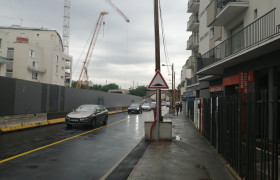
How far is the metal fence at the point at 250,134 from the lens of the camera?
4180 millimetres

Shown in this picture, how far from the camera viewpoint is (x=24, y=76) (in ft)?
214

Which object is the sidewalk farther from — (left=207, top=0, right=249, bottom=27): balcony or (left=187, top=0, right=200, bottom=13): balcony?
(left=187, top=0, right=200, bottom=13): balcony

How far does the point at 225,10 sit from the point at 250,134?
40.6 ft

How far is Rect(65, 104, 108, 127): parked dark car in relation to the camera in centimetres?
1627

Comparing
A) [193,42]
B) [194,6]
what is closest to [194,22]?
[194,6]

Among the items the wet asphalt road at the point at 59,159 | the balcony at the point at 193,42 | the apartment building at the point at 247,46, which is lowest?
the wet asphalt road at the point at 59,159

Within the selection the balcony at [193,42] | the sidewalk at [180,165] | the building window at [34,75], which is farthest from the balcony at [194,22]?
the building window at [34,75]

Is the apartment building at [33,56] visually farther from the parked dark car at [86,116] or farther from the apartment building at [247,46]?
the apartment building at [247,46]

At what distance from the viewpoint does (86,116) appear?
1644cm

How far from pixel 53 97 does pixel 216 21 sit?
13.6 metres

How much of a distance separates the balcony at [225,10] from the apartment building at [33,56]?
39.7 metres

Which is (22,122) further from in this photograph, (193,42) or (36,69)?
(36,69)

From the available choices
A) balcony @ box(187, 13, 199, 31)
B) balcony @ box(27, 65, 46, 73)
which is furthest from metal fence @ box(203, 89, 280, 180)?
balcony @ box(27, 65, 46, 73)

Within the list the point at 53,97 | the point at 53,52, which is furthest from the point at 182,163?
the point at 53,52
